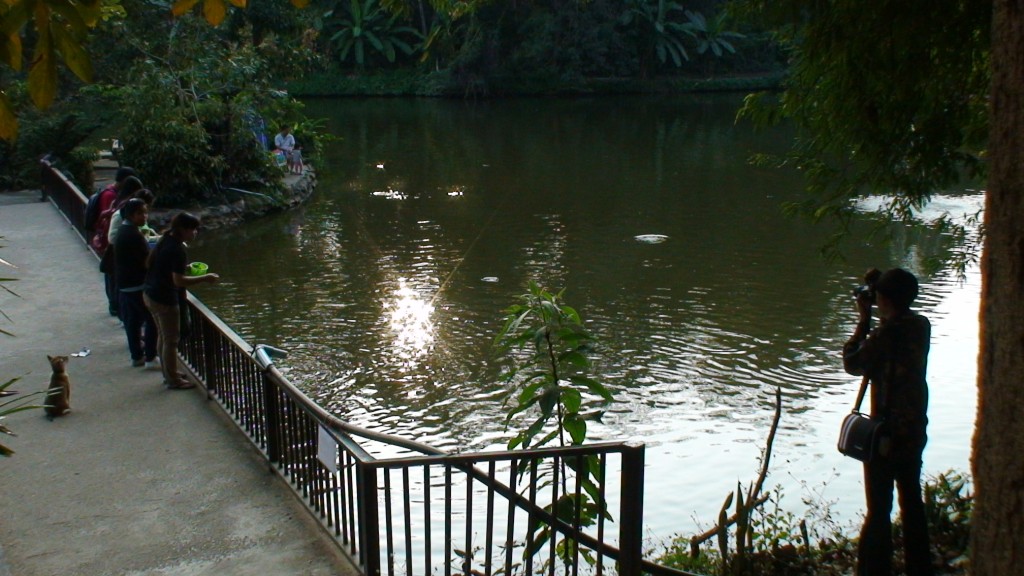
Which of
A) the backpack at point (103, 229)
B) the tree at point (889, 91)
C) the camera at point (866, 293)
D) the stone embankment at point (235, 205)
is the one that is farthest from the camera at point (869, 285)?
the stone embankment at point (235, 205)

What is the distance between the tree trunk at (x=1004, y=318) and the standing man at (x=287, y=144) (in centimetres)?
2190

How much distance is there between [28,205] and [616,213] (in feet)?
35.5

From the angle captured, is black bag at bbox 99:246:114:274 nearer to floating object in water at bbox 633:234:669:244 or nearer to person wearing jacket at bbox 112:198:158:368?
person wearing jacket at bbox 112:198:158:368

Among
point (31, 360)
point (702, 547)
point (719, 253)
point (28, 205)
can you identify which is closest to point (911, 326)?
point (702, 547)

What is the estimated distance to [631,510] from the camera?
4395 millimetres

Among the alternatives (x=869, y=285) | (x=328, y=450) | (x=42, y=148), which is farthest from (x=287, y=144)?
(x=869, y=285)

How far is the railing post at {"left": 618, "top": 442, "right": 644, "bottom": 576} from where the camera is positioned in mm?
4277

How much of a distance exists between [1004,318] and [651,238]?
1471cm

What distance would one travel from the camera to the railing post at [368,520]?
4520mm

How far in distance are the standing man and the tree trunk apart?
71.9 ft

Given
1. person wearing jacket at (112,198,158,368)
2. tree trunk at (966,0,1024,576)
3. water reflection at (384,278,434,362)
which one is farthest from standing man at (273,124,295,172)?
tree trunk at (966,0,1024,576)

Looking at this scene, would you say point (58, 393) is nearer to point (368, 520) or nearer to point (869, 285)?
point (368, 520)

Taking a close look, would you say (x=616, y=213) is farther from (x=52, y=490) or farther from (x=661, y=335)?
(x=52, y=490)

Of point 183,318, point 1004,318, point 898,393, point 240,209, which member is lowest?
point 240,209
